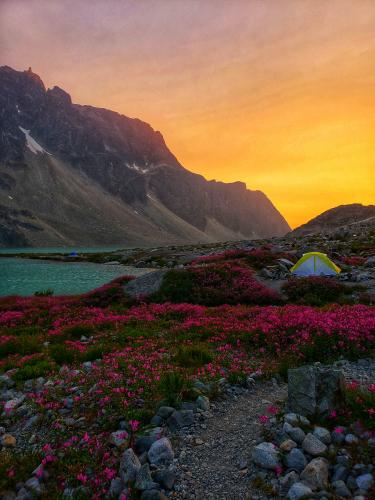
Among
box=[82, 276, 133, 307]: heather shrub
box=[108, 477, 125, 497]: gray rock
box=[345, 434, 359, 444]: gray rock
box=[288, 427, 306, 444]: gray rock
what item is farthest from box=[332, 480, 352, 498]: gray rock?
box=[82, 276, 133, 307]: heather shrub

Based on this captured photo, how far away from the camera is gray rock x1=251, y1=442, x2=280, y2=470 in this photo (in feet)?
18.3

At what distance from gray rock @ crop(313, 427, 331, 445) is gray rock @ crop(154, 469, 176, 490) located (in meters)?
2.50

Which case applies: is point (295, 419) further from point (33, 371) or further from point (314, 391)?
point (33, 371)

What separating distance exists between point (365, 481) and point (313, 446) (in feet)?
2.99

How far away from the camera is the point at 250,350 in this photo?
39.1ft

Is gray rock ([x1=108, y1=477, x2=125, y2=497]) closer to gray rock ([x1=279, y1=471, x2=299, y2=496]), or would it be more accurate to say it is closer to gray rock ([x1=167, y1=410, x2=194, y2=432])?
gray rock ([x1=167, y1=410, x2=194, y2=432])

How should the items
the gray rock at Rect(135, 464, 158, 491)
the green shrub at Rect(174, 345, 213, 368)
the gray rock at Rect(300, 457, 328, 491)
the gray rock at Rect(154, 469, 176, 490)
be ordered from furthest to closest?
the green shrub at Rect(174, 345, 213, 368) → the gray rock at Rect(154, 469, 176, 490) → the gray rock at Rect(135, 464, 158, 491) → the gray rock at Rect(300, 457, 328, 491)

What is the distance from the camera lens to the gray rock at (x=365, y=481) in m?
4.76

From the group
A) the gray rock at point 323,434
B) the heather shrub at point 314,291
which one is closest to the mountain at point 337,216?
the heather shrub at point 314,291

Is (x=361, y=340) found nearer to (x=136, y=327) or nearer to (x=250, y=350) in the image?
(x=250, y=350)

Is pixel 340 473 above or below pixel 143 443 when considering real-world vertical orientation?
above

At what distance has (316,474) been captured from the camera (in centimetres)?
503

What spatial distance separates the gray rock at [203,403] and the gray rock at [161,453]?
1.65 meters

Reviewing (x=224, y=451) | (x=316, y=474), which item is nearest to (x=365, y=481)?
(x=316, y=474)
